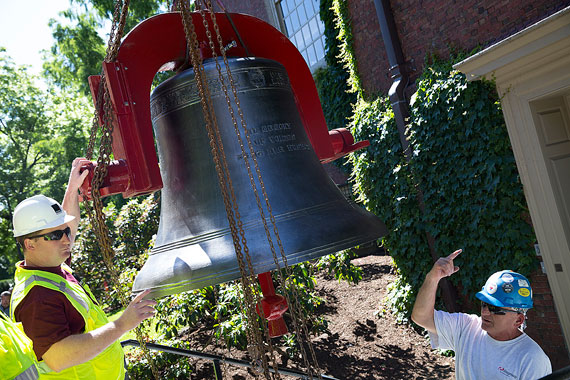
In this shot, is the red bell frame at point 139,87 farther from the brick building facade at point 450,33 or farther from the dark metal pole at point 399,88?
the dark metal pole at point 399,88

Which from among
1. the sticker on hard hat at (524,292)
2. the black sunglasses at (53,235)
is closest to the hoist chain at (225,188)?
the black sunglasses at (53,235)

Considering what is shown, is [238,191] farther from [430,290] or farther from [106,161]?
[430,290]

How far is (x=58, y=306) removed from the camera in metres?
2.20

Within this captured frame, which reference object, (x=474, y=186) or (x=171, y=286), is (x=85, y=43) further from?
(x=171, y=286)

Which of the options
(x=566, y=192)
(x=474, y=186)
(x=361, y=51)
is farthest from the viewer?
(x=361, y=51)

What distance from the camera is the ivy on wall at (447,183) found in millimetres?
4820

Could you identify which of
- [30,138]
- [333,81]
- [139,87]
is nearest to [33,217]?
[139,87]

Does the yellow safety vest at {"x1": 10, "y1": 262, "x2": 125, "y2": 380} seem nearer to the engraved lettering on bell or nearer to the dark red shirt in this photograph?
the dark red shirt

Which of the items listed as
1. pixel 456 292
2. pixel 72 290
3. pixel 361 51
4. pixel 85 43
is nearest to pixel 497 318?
pixel 72 290

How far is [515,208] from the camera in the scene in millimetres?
4773

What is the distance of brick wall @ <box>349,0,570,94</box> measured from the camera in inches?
181

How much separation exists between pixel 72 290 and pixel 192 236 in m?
0.90

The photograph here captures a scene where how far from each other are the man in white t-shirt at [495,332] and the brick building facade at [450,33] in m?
2.54

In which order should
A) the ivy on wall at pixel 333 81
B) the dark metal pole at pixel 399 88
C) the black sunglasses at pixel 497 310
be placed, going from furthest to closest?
the ivy on wall at pixel 333 81 → the dark metal pole at pixel 399 88 → the black sunglasses at pixel 497 310
